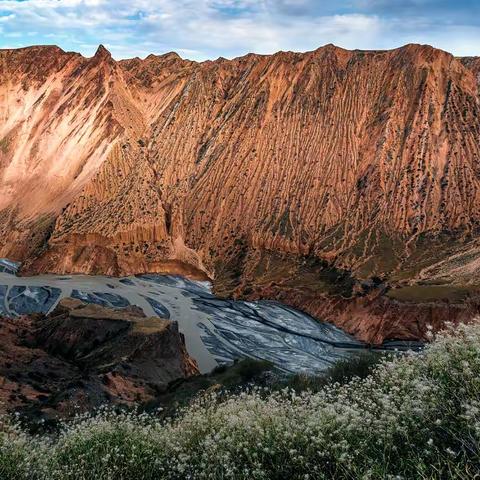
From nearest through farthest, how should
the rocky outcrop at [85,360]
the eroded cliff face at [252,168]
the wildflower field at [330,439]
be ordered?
the wildflower field at [330,439] → the rocky outcrop at [85,360] → the eroded cliff face at [252,168]

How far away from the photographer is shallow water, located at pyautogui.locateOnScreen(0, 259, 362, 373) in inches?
2750

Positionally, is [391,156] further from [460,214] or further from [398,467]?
[398,467]

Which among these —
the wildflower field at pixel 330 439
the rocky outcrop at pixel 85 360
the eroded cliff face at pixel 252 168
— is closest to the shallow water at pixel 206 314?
the eroded cliff face at pixel 252 168

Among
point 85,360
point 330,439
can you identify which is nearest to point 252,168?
point 85,360

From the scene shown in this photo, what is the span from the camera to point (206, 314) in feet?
269

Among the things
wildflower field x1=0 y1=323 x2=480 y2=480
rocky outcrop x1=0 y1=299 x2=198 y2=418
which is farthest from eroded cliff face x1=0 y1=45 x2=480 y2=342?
wildflower field x1=0 y1=323 x2=480 y2=480

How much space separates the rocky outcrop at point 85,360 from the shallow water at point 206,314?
10664mm

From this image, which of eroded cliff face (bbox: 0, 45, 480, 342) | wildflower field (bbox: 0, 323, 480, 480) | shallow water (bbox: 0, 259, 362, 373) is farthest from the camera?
eroded cliff face (bbox: 0, 45, 480, 342)

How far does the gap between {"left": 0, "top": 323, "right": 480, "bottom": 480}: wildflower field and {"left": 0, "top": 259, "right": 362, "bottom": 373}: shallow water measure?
4757 cm

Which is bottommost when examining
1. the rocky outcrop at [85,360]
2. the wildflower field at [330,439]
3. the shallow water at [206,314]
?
the shallow water at [206,314]

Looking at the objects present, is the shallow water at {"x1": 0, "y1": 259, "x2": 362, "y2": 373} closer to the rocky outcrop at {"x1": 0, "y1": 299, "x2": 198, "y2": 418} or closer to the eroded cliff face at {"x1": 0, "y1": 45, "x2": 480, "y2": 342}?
the eroded cliff face at {"x1": 0, "y1": 45, "x2": 480, "y2": 342}

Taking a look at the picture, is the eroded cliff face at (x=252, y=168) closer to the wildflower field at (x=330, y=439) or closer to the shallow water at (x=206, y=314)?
the shallow water at (x=206, y=314)

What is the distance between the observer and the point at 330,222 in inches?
3898

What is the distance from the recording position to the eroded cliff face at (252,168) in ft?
314
